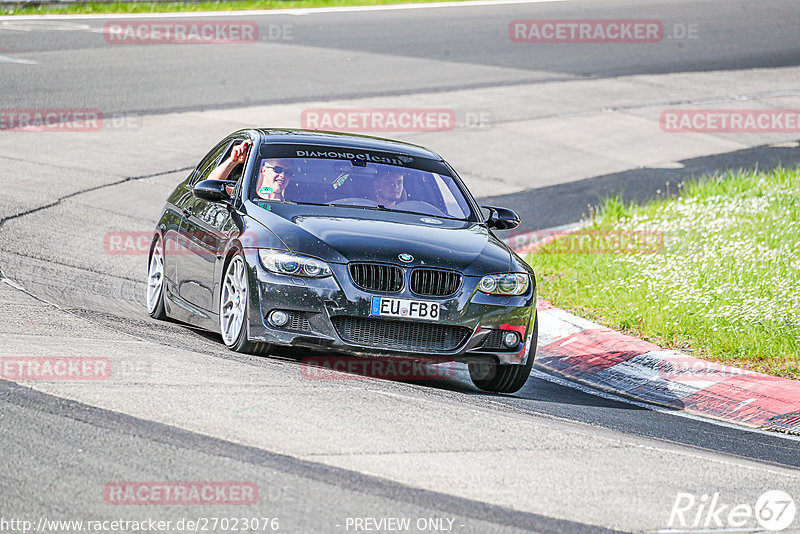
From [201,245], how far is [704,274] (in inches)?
198

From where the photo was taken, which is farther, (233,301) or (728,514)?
(233,301)

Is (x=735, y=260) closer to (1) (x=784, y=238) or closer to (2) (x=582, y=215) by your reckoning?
(1) (x=784, y=238)

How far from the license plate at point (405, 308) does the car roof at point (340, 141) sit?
6.65 feet

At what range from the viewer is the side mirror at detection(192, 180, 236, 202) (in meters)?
8.84

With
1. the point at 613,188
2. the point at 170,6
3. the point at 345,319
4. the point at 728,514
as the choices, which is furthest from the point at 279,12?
the point at 728,514

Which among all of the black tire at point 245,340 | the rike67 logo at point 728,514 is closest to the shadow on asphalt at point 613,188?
the black tire at point 245,340

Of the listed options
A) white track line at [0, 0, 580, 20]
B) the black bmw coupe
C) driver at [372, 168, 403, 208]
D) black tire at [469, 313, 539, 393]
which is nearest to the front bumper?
the black bmw coupe

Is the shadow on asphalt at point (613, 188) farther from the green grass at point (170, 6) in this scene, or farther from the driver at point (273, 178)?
the green grass at point (170, 6)

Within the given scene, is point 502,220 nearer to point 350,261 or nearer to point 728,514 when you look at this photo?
point 350,261

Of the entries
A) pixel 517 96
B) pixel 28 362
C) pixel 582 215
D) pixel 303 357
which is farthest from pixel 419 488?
pixel 517 96

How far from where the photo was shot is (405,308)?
7.79 m

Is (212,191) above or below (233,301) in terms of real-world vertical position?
above

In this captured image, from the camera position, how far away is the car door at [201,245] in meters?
8.73

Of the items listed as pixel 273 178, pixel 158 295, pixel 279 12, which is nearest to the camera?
pixel 273 178
